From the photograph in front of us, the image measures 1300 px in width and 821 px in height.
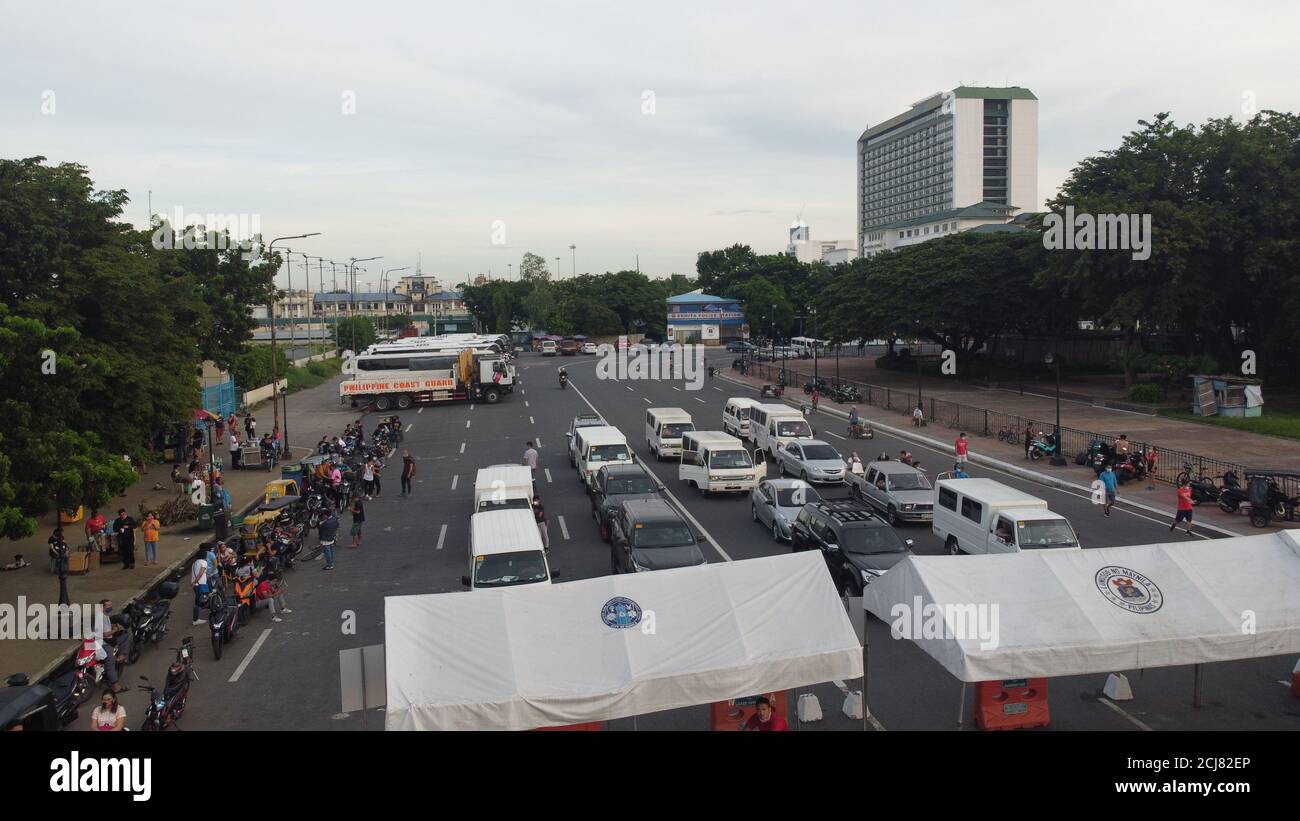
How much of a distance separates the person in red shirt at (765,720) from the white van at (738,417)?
26163 mm

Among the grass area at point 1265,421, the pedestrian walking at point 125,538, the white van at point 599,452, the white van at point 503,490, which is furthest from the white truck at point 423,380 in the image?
the grass area at point 1265,421

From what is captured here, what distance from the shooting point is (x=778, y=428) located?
109 ft

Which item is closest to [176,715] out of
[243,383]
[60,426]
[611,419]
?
[60,426]

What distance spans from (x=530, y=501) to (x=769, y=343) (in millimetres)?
86432

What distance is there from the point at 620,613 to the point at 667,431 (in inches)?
928

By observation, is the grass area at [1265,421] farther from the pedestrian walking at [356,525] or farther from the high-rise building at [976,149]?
the high-rise building at [976,149]

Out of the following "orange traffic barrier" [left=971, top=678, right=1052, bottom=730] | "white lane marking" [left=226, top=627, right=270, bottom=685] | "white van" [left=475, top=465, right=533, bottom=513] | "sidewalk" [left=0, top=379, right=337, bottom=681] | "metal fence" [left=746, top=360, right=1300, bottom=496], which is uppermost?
"white van" [left=475, top=465, right=533, bottom=513]

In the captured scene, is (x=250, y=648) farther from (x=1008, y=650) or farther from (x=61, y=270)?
(x=61, y=270)

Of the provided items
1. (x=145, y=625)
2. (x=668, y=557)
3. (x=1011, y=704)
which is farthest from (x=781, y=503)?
(x=145, y=625)

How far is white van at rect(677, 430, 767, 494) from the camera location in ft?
89.9

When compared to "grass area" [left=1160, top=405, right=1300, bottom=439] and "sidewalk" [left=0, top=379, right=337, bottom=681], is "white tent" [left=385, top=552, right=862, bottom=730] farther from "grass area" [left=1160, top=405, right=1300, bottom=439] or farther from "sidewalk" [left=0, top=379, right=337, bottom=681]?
"grass area" [left=1160, top=405, right=1300, bottom=439]

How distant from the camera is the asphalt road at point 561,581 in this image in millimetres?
12523

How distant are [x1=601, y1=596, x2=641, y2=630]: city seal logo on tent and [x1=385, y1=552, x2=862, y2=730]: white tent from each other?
0.5 inches

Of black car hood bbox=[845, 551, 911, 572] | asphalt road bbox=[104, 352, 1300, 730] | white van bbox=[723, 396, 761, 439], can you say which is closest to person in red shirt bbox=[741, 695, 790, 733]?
asphalt road bbox=[104, 352, 1300, 730]
